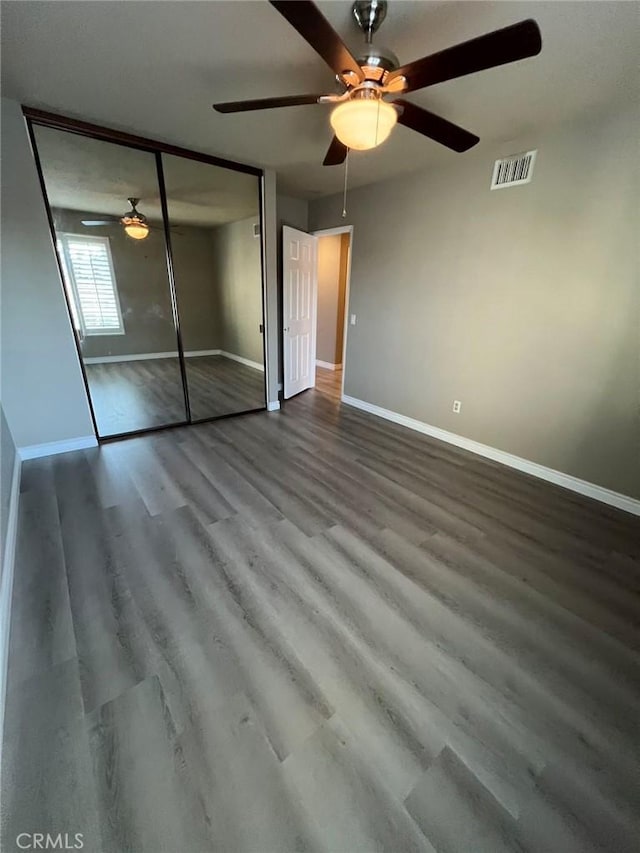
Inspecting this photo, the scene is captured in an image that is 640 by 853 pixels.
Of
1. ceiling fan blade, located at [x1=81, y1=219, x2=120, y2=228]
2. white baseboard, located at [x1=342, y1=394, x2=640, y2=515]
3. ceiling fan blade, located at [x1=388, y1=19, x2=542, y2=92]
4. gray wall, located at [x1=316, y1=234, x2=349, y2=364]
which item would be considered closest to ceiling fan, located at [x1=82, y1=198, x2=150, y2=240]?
ceiling fan blade, located at [x1=81, y1=219, x2=120, y2=228]

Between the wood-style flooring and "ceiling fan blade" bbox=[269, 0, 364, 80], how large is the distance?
9.72 feet

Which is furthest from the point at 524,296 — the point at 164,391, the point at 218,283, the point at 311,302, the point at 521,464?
the point at 164,391

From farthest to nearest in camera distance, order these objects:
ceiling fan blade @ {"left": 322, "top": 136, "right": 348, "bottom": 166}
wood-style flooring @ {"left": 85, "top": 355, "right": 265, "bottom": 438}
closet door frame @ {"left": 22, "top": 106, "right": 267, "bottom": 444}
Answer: wood-style flooring @ {"left": 85, "top": 355, "right": 265, "bottom": 438} < closet door frame @ {"left": 22, "top": 106, "right": 267, "bottom": 444} < ceiling fan blade @ {"left": 322, "top": 136, "right": 348, "bottom": 166}

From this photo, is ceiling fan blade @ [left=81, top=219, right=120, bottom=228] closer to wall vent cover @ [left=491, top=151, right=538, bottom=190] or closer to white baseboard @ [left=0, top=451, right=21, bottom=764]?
white baseboard @ [left=0, top=451, right=21, bottom=764]

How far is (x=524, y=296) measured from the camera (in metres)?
2.84

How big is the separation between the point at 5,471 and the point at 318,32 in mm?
2865

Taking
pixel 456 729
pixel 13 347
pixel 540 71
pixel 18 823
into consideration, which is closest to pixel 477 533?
pixel 456 729

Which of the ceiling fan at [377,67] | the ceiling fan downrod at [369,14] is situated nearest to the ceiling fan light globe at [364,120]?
the ceiling fan at [377,67]

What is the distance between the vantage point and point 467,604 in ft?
5.62

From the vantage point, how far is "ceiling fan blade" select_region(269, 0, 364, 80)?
1.06 metres

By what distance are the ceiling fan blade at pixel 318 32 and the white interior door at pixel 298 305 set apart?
292 cm

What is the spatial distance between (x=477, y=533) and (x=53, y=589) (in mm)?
2477

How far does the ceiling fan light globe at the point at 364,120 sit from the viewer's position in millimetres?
1491

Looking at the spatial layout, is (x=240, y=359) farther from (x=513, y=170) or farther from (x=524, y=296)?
(x=513, y=170)
